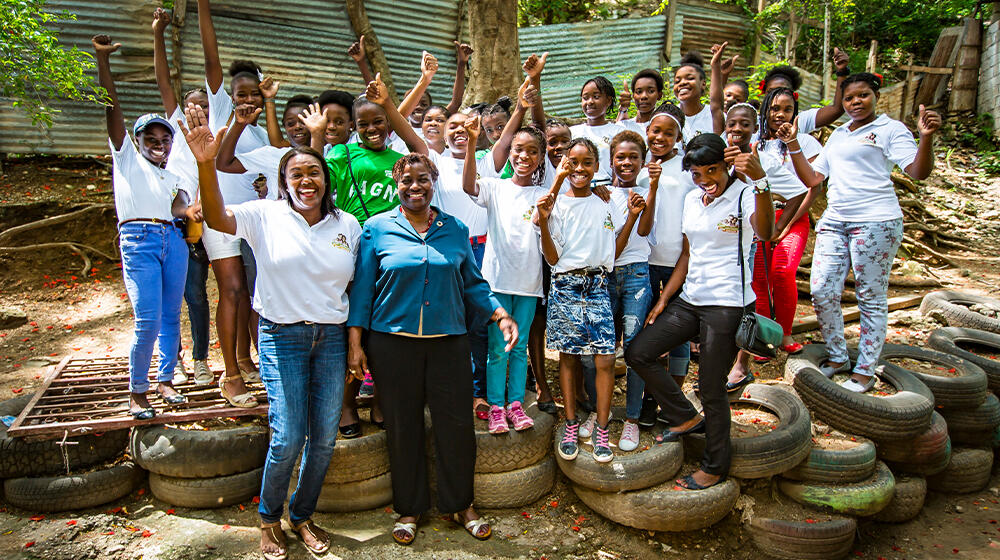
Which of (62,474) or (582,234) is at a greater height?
(582,234)

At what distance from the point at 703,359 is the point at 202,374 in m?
3.67

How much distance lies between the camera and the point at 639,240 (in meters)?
4.28

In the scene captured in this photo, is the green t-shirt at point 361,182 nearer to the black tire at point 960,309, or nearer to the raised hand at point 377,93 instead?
the raised hand at point 377,93

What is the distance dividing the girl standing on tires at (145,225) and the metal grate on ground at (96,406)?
17 centimetres

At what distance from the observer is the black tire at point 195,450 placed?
159 inches

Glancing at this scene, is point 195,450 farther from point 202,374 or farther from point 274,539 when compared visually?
point 274,539

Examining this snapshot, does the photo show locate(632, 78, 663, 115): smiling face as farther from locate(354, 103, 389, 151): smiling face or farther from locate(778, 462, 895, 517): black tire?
locate(778, 462, 895, 517): black tire

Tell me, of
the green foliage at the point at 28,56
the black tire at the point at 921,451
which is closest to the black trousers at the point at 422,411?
the black tire at the point at 921,451

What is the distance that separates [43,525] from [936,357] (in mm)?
7659

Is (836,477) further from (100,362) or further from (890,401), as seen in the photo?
(100,362)

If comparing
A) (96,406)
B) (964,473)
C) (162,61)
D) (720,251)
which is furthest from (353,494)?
(964,473)

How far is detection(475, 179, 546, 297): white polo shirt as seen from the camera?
13.4 ft

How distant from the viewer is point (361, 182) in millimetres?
4062

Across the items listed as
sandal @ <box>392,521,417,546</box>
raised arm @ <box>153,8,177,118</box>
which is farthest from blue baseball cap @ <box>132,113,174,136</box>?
sandal @ <box>392,521,417,546</box>
